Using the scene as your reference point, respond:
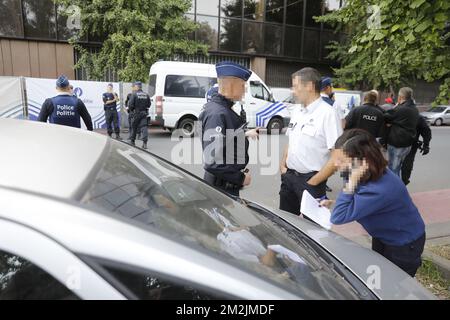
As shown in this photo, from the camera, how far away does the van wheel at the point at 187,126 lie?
11820 mm

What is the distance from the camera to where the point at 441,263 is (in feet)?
10.8

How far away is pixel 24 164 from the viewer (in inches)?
47.8

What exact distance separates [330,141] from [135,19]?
12.2m

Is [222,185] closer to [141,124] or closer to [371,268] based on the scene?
[371,268]

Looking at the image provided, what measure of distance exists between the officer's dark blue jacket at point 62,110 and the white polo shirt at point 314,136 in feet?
10.3

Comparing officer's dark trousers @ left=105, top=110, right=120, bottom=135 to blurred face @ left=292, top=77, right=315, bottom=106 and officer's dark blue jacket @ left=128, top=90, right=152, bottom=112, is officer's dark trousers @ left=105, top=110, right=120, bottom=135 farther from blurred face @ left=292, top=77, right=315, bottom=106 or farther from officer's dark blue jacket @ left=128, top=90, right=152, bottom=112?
blurred face @ left=292, top=77, right=315, bottom=106

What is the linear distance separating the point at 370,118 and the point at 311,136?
257 cm

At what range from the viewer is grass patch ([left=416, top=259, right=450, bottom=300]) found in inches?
120

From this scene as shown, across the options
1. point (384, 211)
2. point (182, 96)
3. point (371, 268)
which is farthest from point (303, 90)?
point (182, 96)

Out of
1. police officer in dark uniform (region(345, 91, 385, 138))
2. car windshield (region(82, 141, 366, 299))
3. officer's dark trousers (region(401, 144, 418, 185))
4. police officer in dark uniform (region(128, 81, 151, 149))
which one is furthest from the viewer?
police officer in dark uniform (region(128, 81, 151, 149))

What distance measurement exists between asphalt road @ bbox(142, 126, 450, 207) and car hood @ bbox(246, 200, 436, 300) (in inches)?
129

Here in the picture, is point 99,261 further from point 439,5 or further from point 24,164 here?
point 439,5

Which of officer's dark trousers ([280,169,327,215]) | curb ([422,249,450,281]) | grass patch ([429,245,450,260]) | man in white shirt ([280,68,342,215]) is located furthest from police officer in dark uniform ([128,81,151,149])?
curb ([422,249,450,281])

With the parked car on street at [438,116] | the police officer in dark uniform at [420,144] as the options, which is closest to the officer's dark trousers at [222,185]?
the police officer in dark uniform at [420,144]
